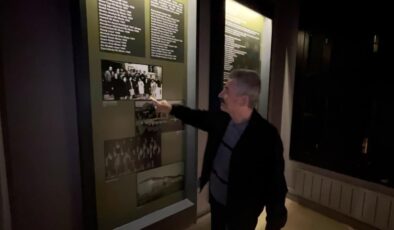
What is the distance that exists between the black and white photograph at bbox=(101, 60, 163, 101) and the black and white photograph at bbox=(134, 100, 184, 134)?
0.26ft

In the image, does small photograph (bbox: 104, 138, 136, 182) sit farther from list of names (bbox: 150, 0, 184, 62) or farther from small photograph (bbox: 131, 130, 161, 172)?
list of names (bbox: 150, 0, 184, 62)

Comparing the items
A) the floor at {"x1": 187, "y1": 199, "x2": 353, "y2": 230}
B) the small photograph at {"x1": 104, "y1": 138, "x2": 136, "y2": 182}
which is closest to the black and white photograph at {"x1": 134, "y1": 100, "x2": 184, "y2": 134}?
the small photograph at {"x1": 104, "y1": 138, "x2": 136, "y2": 182}

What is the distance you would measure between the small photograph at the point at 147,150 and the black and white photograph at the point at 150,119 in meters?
0.05

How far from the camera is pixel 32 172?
1415mm

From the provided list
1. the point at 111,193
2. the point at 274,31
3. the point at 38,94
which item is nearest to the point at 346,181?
the point at 274,31

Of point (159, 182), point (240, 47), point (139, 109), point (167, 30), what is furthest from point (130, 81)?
point (240, 47)

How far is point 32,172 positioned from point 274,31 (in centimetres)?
327

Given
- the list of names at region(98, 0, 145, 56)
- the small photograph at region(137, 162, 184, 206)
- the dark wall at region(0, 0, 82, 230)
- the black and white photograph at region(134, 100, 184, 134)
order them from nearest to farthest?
the dark wall at region(0, 0, 82, 230), the list of names at region(98, 0, 145, 56), the black and white photograph at region(134, 100, 184, 134), the small photograph at region(137, 162, 184, 206)

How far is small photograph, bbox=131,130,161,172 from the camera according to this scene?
198 cm

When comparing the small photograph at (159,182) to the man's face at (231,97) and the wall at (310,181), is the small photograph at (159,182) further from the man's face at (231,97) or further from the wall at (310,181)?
the wall at (310,181)

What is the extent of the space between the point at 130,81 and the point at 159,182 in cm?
102

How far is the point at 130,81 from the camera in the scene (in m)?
1.83

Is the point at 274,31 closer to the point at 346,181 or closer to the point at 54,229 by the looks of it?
the point at 346,181

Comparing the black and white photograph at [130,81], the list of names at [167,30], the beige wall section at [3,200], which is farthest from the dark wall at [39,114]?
the list of names at [167,30]
